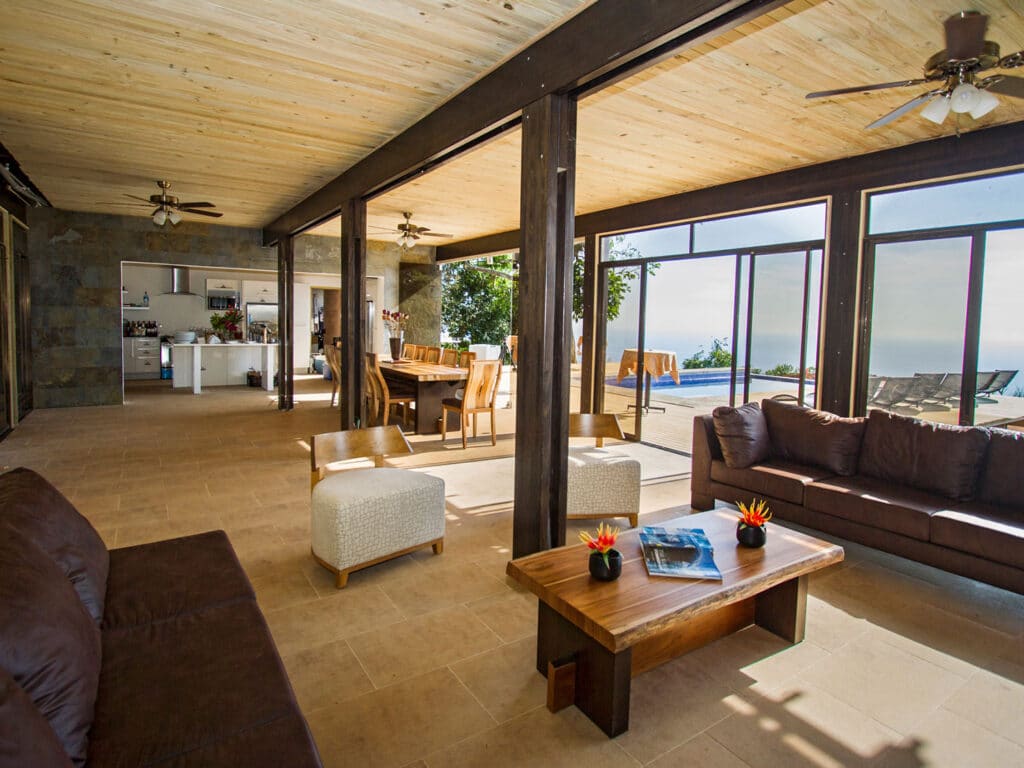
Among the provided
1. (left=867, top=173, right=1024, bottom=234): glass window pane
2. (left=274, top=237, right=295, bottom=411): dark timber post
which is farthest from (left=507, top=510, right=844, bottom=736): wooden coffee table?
(left=274, top=237, right=295, bottom=411): dark timber post

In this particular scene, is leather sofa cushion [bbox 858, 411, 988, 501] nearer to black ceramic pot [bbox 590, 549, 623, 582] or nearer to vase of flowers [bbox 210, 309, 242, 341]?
black ceramic pot [bbox 590, 549, 623, 582]

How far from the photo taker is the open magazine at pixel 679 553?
221cm

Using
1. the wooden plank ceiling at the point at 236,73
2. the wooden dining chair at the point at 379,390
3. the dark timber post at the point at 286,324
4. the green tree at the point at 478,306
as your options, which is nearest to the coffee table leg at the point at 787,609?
the wooden plank ceiling at the point at 236,73

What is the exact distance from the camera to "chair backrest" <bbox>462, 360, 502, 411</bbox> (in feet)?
20.4

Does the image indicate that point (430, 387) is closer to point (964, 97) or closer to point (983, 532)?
point (983, 532)

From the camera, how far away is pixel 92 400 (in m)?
8.66

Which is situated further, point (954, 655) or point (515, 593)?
point (515, 593)

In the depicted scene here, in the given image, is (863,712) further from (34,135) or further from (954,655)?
(34,135)

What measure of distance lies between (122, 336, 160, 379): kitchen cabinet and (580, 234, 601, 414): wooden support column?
972 cm

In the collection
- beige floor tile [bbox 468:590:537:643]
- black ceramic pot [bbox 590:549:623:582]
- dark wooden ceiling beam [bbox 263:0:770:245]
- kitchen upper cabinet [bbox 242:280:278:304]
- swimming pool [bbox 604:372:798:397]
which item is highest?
dark wooden ceiling beam [bbox 263:0:770:245]

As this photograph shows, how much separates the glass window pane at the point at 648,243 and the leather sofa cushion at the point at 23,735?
6.18 metres

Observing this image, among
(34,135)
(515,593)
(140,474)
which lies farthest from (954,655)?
(34,135)

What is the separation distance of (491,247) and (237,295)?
647 cm

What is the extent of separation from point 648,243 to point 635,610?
5.47m
